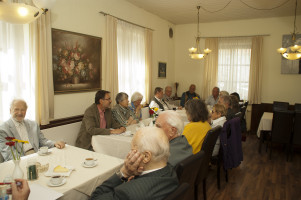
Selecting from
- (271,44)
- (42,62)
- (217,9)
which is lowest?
(42,62)

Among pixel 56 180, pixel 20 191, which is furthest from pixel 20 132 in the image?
pixel 20 191

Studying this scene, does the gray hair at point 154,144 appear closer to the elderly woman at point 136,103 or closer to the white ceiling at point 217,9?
the elderly woman at point 136,103

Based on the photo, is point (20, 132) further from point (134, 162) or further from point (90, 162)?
point (134, 162)

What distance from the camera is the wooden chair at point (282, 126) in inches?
173

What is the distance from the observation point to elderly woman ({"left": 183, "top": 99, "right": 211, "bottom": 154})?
2.58 m

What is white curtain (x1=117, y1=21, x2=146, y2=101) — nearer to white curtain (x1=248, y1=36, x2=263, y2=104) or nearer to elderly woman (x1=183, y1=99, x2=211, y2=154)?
elderly woman (x1=183, y1=99, x2=211, y2=154)

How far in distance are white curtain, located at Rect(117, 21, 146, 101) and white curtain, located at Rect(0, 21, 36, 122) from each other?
205 centimetres

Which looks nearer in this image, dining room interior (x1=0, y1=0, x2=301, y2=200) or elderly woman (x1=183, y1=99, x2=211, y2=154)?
elderly woman (x1=183, y1=99, x2=211, y2=154)

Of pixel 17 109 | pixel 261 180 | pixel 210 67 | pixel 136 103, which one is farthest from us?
pixel 210 67

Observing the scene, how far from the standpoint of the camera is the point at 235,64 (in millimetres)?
6898

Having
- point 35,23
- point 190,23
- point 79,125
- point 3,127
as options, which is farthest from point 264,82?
point 3,127

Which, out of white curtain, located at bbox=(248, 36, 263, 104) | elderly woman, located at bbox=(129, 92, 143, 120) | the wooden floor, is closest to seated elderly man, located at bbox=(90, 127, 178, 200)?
the wooden floor

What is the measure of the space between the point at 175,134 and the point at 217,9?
15.2ft

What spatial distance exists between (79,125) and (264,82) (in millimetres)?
5350
